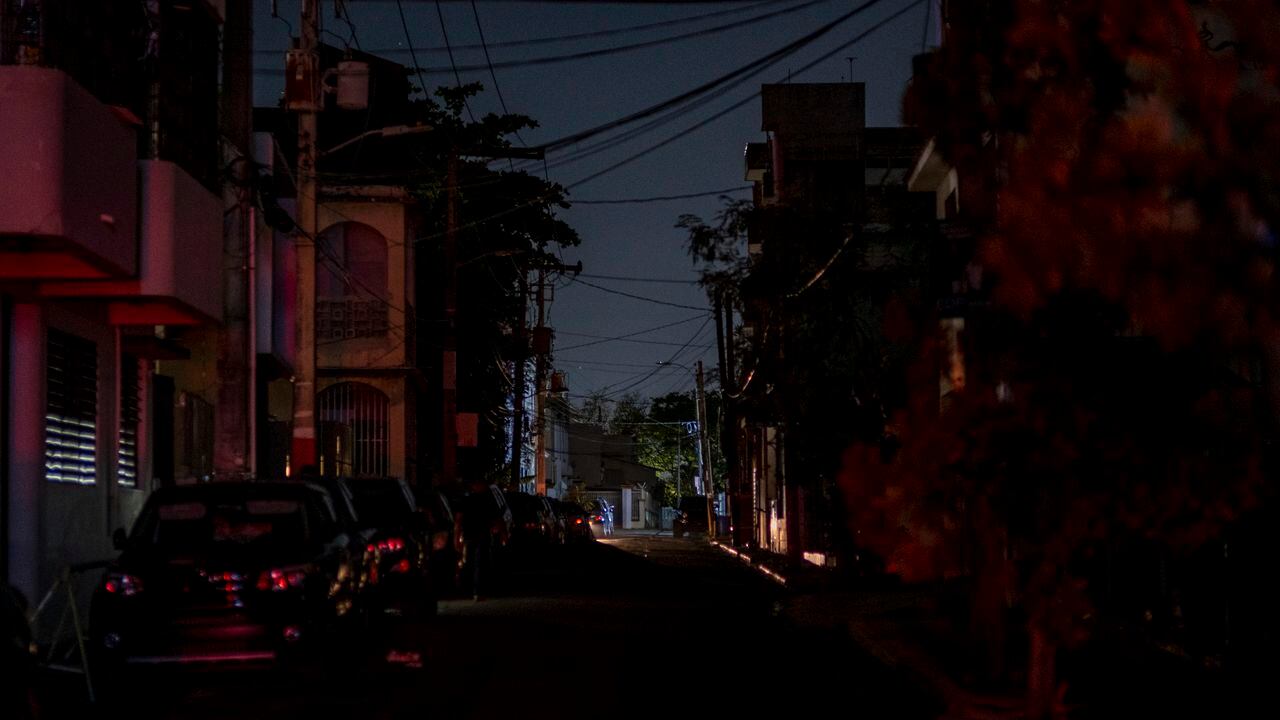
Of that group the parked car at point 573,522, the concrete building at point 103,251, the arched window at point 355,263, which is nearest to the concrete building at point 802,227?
the parked car at point 573,522

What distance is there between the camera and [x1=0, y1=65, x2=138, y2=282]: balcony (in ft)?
50.9

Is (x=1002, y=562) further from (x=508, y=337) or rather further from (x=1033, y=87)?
(x=508, y=337)

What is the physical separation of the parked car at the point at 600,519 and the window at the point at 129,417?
52.5 m

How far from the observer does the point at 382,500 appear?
72.4 feet

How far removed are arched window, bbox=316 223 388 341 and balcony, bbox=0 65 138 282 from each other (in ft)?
87.3

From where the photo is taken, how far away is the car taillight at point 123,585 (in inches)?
537

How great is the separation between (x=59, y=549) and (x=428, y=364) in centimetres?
3262

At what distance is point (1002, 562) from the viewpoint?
11.4 m

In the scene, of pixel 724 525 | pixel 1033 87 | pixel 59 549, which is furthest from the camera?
pixel 724 525

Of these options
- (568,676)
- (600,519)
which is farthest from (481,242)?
(600,519)

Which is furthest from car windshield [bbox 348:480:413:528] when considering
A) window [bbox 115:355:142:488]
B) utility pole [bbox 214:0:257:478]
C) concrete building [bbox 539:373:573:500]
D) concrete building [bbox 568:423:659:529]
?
concrete building [bbox 568:423:659:529]

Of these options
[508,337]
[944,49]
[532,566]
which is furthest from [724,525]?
[944,49]

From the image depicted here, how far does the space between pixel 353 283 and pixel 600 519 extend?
5117 cm

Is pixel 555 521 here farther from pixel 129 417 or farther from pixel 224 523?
pixel 224 523
